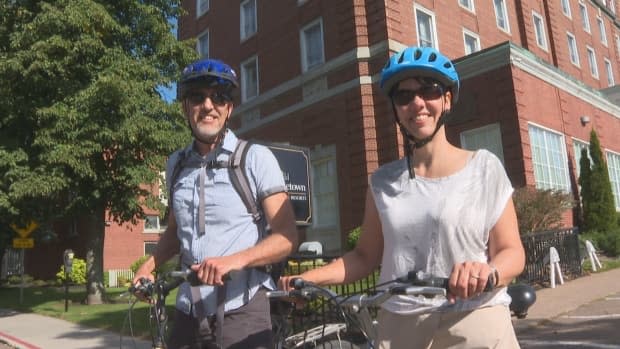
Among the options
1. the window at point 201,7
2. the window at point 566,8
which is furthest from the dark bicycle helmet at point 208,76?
the window at point 566,8

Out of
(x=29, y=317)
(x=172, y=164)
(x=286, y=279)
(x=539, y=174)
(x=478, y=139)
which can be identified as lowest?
(x=29, y=317)

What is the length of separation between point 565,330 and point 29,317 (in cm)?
1340

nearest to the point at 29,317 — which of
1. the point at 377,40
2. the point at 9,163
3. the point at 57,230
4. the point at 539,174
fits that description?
the point at 9,163

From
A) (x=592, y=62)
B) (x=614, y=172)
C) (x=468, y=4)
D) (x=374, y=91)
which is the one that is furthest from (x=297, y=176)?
(x=592, y=62)

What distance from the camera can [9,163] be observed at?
541 inches

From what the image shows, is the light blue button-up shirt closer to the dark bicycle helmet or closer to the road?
the dark bicycle helmet

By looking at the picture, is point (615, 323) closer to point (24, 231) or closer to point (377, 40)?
point (377, 40)

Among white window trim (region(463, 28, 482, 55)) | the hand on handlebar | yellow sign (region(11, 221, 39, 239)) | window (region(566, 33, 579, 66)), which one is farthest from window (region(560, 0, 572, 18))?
the hand on handlebar

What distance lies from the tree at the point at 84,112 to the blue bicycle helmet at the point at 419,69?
12.3 metres

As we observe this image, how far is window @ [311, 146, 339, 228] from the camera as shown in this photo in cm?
1792

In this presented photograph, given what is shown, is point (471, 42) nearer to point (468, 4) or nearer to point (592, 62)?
point (468, 4)

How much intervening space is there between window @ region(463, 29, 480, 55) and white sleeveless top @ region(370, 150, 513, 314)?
20.0 meters

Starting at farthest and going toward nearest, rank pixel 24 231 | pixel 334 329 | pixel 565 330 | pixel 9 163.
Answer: pixel 24 231 → pixel 9 163 → pixel 565 330 → pixel 334 329

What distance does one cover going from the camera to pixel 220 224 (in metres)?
2.51
